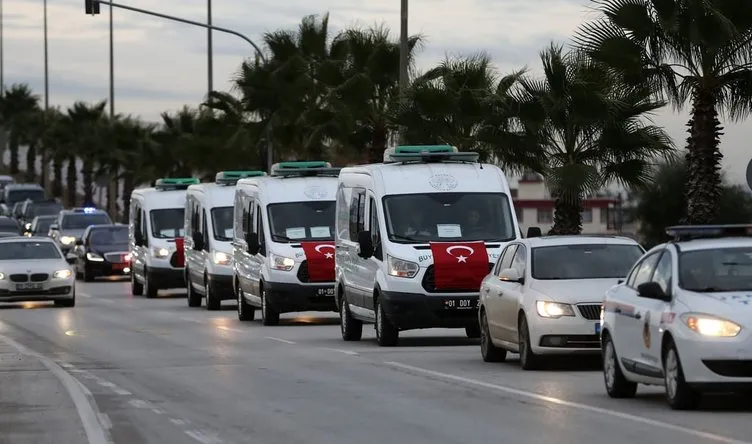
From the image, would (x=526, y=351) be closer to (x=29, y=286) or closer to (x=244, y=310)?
(x=244, y=310)

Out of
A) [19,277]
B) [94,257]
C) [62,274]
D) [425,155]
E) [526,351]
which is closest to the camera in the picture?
[526,351]

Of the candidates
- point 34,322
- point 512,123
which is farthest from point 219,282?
point 512,123

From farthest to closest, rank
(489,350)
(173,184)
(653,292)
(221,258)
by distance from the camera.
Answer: (173,184) < (221,258) < (489,350) < (653,292)

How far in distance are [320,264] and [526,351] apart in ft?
36.1

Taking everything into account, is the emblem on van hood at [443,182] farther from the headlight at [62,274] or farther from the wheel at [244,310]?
the headlight at [62,274]

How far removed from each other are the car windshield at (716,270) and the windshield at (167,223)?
2986cm

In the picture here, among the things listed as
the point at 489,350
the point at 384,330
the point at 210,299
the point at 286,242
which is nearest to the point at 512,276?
the point at 489,350

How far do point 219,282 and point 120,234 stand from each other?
17.8 metres

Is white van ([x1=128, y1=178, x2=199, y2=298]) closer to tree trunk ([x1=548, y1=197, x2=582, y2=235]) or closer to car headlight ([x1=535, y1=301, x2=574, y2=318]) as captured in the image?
tree trunk ([x1=548, y1=197, x2=582, y2=235])

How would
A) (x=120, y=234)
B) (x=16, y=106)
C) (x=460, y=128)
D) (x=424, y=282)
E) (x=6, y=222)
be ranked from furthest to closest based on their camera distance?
(x=16, y=106) → (x=6, y=222) → (x=120, y=234) → (x=460, y=128) → (x=424, y=282)

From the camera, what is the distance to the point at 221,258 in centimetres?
3716

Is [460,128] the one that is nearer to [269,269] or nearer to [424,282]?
[269,269]

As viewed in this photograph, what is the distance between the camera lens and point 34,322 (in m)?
33.3

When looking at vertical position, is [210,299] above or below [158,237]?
below
